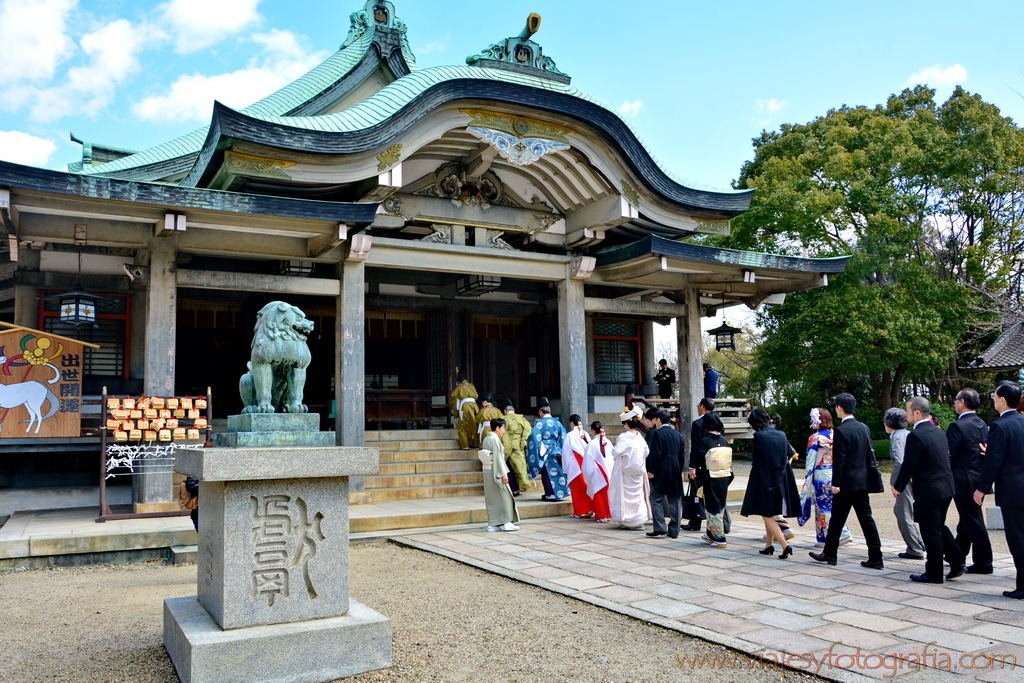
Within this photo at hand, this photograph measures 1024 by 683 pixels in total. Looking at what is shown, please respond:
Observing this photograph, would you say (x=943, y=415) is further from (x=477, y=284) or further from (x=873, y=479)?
(x=873, y=479)

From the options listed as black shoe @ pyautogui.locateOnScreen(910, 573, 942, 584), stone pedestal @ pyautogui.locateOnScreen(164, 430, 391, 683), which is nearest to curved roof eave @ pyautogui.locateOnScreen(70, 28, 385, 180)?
stone pedestal @ pyautogui.locateOnScreen(164, 430, 391, 683)

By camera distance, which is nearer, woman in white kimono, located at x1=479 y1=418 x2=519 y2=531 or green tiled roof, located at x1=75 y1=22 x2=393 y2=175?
woman in white kimono, located at x1=479 y1=418 x2=519 y2=531

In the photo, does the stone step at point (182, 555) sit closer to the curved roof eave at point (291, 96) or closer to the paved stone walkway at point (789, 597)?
the paved stone walkway at point (789, 597)

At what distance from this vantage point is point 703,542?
8.25 meters

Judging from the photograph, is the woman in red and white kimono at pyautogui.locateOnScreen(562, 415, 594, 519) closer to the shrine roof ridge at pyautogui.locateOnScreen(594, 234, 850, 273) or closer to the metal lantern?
the shrine roof ridge at pyautogui.locateOnScreen(594, 234, 850, 273)

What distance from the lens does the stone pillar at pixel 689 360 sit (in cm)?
1355

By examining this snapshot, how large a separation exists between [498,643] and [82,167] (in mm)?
11584

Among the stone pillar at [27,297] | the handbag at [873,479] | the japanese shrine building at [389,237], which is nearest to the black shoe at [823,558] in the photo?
the handbag at [873,479]

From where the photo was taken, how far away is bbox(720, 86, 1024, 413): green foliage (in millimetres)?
17906

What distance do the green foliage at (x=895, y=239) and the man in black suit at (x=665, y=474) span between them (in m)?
10.9

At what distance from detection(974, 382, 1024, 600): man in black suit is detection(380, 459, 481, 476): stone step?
25.1ft

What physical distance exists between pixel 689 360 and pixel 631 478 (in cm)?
494

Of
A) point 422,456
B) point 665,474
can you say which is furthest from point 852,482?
point 422,456

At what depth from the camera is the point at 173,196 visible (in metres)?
8.73
